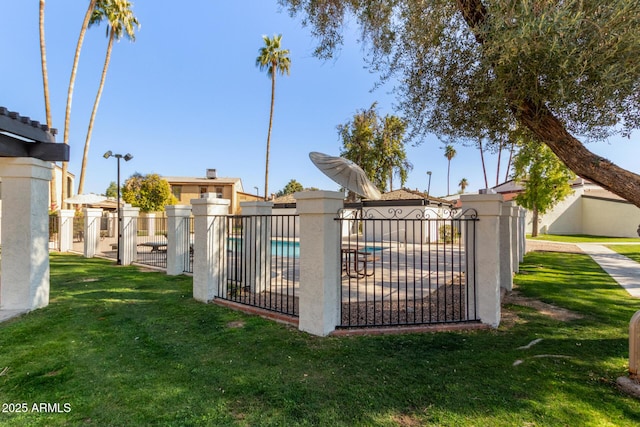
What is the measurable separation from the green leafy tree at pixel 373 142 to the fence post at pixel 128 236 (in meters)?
18.4

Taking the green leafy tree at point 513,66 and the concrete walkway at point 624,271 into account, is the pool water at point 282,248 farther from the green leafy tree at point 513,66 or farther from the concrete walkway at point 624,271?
the concrete walkway at point 624,271

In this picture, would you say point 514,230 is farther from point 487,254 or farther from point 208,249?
point 208,249

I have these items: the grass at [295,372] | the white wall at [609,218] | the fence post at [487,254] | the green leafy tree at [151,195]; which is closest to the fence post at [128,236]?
the grass at [295,372]

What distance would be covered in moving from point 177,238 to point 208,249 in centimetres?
320

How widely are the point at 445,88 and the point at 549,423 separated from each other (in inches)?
167

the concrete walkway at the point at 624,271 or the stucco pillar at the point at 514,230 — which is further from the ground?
the stucco pillar at the point at 514,230

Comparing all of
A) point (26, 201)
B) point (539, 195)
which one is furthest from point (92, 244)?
point (539, 195)

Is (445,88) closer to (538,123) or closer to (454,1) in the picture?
(454,1)

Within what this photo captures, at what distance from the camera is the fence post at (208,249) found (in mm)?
6273

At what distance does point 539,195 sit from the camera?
75.8 ft

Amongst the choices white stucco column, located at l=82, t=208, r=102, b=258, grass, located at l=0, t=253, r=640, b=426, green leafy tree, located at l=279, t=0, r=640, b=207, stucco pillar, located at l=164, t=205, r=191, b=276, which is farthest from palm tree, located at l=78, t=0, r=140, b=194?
green leafy tree, located at l=279, t=0, r=640, b=207

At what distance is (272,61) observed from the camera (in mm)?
26625

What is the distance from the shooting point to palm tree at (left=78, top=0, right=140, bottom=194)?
778 inches

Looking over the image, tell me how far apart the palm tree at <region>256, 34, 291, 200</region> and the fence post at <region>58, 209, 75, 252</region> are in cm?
1359
